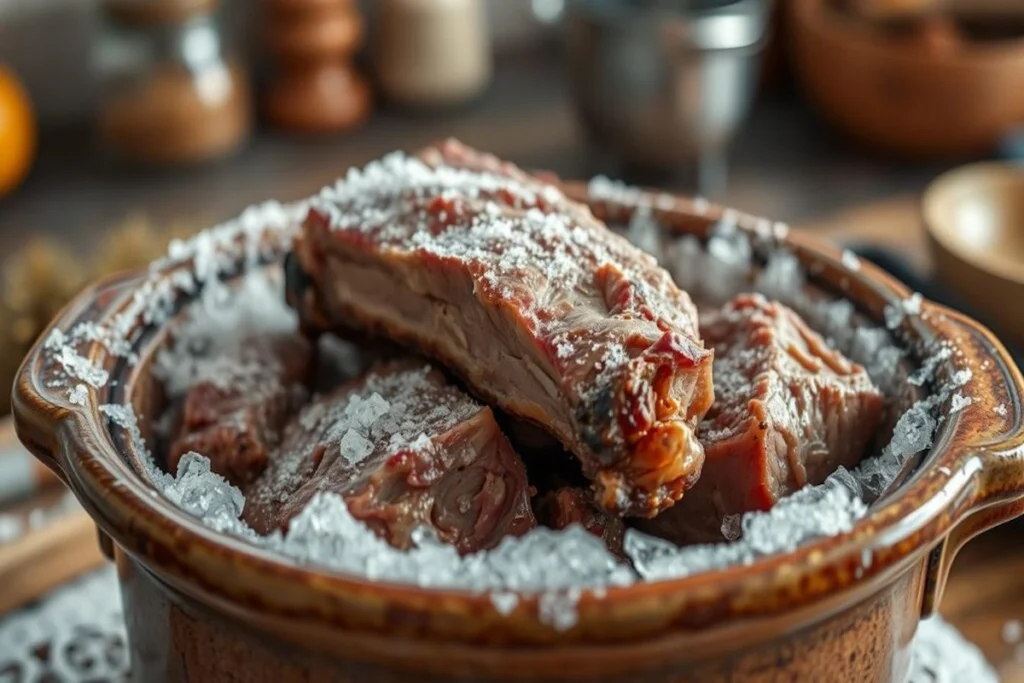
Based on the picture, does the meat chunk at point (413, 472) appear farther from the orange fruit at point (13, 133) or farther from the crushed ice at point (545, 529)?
the orange fruit at point (13, 133)

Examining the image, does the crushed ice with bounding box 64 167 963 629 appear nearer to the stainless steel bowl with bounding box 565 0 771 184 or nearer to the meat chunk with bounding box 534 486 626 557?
the meat chunk with bounding box 534 486 626 557

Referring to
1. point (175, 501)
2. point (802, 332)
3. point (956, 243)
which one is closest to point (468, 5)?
point (956, 243)

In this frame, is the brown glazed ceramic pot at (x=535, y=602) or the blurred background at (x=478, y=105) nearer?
the brown glazed ceramic pot at (x=535, y=602)

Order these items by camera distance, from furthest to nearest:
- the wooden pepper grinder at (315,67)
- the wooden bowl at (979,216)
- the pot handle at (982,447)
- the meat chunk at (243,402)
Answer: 1. the wooden pepper grinder at (315,67)
2. the wooden bowl at (979,216)
3. the meat chunk at (243,402)
4. the pot handle at (982,447)

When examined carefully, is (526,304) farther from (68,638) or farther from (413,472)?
(68,638)

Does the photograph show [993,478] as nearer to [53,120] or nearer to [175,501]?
[175,501]

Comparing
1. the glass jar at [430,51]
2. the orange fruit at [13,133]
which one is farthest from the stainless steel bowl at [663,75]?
the orange fruit at [13,133]
